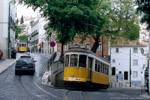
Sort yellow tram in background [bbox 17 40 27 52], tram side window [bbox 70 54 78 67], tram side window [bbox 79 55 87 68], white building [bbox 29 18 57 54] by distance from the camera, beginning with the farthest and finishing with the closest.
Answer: white building [bbox 29 18 57 54] < yellow tram in background [bbox 17 40 27 52] < tram side window [bbox 70 54 78 67] < tram side window [bbox 79 55 87 68]

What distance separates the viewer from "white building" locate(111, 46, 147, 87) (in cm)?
5422

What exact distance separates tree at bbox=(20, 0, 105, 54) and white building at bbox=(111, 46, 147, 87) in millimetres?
28855

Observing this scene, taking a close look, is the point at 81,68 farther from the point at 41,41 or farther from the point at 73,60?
the point at 41,41

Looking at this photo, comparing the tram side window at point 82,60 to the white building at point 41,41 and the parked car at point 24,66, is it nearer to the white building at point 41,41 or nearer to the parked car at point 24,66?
the parked car at point 24,66

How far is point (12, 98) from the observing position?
13.1 meters

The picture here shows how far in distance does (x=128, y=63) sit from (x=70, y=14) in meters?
33.4

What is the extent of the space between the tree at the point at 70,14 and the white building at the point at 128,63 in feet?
94.7

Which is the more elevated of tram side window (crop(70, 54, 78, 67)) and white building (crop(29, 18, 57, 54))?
white building (crop(29, 18, 57, 54))

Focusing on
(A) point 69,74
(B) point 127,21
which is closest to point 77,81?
(A) point 69,74

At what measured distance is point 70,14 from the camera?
23375mm

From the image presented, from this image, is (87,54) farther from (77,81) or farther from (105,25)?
(105,25)

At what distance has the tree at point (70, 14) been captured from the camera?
76.7ft

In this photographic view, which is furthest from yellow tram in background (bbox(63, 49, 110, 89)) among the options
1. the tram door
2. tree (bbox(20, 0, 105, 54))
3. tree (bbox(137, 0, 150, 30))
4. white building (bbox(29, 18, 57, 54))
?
white building (bbox(29, 18, 57, 54))

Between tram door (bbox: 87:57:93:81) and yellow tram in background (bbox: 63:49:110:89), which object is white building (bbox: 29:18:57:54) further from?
tram door (bbox: 87:57:93:81)
